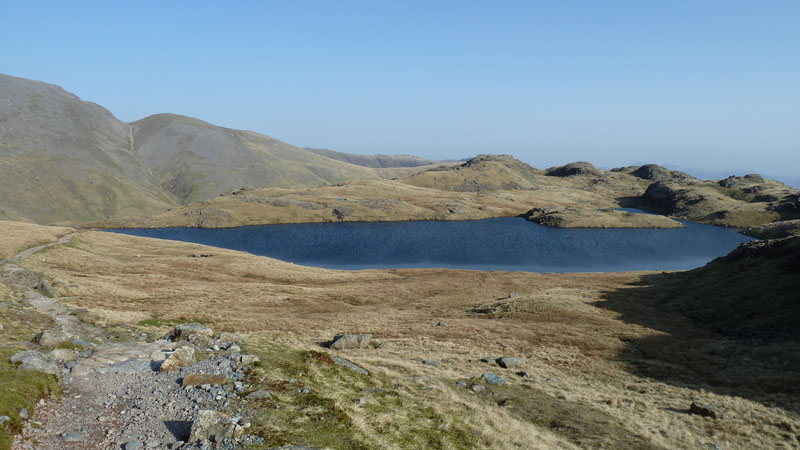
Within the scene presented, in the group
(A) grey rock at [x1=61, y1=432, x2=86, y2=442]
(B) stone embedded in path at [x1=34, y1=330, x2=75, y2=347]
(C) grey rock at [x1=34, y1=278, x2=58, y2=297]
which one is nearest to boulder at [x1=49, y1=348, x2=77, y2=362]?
(B) stone embedded in path at [x1=34, y1=330, x2=75, y2=347]

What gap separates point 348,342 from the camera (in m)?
37.5

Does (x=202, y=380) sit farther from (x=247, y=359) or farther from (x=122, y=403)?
(x=247, y=359)

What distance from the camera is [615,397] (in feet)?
100

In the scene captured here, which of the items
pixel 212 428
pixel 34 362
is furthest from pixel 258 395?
pixel 34 362

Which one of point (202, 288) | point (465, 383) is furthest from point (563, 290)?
point (202, 288)

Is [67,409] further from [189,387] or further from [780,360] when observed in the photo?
[780,360]

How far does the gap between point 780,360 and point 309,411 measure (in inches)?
1641

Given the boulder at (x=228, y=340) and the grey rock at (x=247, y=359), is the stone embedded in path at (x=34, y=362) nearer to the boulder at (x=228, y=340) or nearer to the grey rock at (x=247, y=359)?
the grey rock at (x=247, y=359)

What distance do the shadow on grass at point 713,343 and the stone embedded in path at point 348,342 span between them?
2305cm

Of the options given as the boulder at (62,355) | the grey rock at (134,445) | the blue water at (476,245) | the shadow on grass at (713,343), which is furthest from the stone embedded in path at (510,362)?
the blue water at (476,245)

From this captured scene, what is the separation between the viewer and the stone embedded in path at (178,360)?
22672 mm

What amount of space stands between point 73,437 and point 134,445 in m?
2.39

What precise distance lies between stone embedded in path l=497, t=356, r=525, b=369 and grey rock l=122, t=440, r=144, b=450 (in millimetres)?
26851

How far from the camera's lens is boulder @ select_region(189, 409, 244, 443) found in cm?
1603
